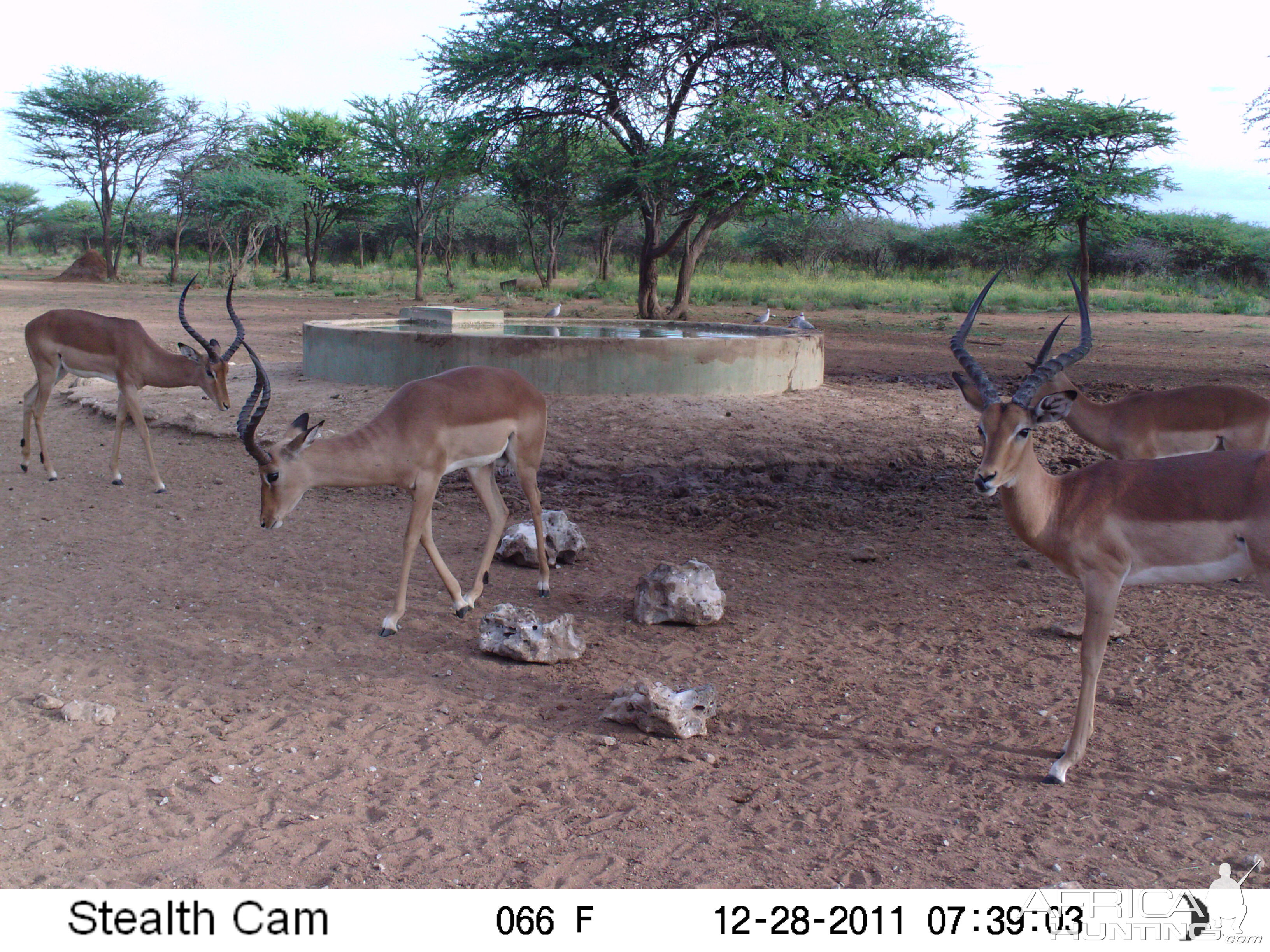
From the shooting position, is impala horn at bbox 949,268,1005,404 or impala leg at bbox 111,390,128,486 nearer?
impala horn at bbox 949,268,1005,404

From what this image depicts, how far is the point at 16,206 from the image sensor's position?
177 ft

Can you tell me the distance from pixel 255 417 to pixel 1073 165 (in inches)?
1116

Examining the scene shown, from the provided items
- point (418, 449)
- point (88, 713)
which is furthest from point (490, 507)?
point (88, 713)

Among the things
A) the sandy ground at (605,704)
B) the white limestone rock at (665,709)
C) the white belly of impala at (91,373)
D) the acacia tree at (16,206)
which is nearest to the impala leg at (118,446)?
the white belly of impala at (91,373)

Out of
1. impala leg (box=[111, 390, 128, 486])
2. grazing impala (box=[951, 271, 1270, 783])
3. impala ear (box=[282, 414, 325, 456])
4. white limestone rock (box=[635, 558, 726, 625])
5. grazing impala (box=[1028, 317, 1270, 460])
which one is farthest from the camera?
impala leg (box=[111, 390, 128, 486])

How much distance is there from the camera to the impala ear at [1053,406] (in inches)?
153

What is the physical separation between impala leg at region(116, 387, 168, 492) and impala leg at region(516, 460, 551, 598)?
358cm

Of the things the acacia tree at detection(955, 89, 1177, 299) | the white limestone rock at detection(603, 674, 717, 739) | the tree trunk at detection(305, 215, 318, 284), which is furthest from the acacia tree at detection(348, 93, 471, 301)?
the white limestone rock at detection(603, 674, 717, 739)

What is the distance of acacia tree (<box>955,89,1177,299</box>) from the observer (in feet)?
90.4

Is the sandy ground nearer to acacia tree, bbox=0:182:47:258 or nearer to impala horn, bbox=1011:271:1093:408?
impala horn, bbox=1011:271:1093:408

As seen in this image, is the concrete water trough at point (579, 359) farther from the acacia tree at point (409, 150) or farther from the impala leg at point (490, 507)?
the acacia tree at point (409, 150)

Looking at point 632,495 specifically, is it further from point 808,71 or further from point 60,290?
point 60,290

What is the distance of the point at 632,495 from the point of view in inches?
307

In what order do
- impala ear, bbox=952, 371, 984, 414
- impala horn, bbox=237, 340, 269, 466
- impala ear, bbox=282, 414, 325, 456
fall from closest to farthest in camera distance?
impala ear, bbox=952, 371, 984, 414, impala horn, bbox=237, 340, 269, 466, impala ear, bbox=282, 414, 325, 456
